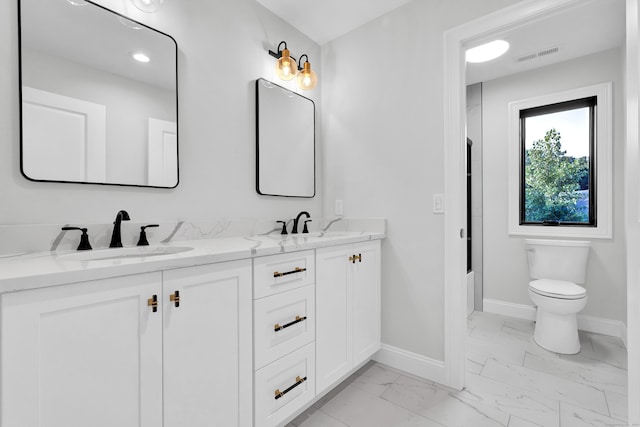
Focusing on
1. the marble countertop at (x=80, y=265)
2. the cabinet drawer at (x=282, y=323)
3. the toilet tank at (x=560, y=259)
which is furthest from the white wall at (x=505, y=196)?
the marble countertop at (x=80, y=265)

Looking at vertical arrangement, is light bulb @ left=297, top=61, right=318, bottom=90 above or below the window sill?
above

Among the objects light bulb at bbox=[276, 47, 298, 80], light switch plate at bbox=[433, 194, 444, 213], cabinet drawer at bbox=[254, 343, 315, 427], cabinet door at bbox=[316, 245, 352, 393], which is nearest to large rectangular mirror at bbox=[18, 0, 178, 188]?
light bulb at bbox=[276, 47, 298, 80]

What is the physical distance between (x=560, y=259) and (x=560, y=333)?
2.18ft

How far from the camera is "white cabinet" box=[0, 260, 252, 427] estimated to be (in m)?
0.74

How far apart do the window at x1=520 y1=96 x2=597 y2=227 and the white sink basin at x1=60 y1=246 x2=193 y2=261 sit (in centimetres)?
312

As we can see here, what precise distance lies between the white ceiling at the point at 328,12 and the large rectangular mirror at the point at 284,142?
0.51m

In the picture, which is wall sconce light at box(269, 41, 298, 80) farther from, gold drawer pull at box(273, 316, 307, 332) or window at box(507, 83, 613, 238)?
window at box(507, 83, 613, 238)

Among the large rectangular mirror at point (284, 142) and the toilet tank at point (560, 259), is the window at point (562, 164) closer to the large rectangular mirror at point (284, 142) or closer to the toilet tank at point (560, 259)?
the toilet tank at point (560, 259)

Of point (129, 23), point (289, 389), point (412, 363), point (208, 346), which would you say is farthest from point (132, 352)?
point (412, 363)

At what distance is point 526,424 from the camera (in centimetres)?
148

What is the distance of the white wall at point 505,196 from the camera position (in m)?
2.49

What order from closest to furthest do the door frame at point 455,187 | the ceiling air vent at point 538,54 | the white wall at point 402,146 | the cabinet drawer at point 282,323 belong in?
the cabinet drawer at point 282,323
the door frame at point 455,187
the white wall at point 402,146
the ceiling air vent at point 538,54

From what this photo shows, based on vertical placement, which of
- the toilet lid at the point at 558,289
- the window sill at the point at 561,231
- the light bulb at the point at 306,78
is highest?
the light bulb at the point at 306,78

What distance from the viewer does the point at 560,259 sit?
2592 millimetres
